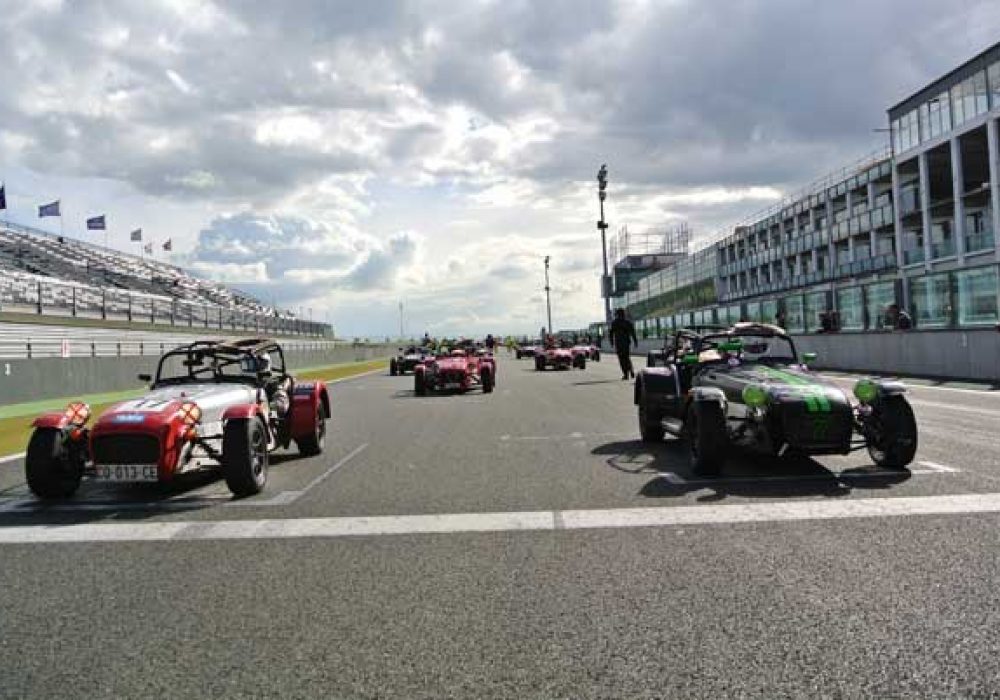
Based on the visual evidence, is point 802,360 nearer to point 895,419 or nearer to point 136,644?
point 895,419

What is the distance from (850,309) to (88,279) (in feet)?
129

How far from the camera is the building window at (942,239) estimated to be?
45.8 m

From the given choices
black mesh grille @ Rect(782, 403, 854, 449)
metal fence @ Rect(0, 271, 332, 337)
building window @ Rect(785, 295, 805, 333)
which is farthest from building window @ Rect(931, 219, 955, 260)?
black mesh grille @ Rect(782, 403, 854, 449)

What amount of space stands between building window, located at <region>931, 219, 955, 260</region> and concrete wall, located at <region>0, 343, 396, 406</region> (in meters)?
38.3

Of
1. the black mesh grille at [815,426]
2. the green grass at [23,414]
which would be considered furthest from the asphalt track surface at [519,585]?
the green grass at [23,414]

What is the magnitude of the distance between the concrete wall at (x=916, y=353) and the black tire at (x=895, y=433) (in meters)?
12.8

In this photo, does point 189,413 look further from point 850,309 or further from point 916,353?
point 850,309

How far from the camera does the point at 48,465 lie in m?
7.48

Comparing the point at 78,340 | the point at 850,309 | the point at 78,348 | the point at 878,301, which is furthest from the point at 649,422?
the point at 78,340

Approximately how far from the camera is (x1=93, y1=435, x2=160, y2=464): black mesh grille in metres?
7.16

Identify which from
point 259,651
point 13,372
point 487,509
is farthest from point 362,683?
point 13,372

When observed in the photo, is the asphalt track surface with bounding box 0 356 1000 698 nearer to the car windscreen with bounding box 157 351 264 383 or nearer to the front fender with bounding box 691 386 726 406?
the front fender with bounding box 691 386 726 406

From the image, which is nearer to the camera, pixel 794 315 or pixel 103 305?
pixel 794 315

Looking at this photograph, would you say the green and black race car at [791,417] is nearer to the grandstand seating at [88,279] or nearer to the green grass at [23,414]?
the green grass at [23,414]
